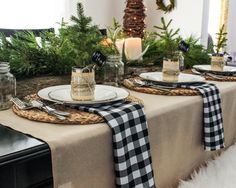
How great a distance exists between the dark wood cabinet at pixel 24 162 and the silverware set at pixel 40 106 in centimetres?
12

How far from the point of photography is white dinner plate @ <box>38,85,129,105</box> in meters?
→ 0.85

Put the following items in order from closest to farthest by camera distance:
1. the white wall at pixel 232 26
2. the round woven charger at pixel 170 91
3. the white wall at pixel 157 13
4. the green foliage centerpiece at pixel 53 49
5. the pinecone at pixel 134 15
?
the green foliage centerpiece at pixel 53 49 → the round woven charger at pixel 170 91 → the pinecone at pixel 134 15 → the white wall at pixel 157 13 → the white wall at pixel 232 26

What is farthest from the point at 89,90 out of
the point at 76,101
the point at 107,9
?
the point at 107,9

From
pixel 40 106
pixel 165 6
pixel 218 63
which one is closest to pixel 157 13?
pixel 165 6

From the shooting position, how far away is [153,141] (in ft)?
3.00

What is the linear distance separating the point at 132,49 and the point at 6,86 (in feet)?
2.28

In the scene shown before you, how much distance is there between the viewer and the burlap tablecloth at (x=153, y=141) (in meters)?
0.66

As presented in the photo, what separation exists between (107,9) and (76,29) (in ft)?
9.22

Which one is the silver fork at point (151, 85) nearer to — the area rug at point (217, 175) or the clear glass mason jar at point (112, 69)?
the clear glass mason jar at point (112, 69)

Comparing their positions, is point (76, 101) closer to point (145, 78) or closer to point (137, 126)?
point (137, 126)

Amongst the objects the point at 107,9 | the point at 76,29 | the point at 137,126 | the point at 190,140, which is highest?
the point at 107,9

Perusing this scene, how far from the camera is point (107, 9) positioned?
3.69m

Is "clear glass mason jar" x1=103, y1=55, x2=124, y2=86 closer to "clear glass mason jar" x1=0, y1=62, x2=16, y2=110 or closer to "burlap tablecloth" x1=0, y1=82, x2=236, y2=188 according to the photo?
"burlap tablecloth" x1=0, y1=82, x2=236, y2=188

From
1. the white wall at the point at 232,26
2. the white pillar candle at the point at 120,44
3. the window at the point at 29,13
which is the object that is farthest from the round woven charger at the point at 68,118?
the white wall at the point at 232,26
